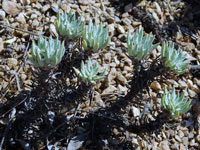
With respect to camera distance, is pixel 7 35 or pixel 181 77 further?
pixel 181 77

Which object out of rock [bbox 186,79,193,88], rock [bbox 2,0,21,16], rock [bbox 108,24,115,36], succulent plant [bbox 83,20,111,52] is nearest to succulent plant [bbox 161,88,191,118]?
succulent plant [bbox 83,20,111,52]

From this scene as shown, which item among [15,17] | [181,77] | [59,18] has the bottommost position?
[181,77]

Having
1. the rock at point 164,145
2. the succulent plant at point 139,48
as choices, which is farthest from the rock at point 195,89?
the succulent plant at point 139,48

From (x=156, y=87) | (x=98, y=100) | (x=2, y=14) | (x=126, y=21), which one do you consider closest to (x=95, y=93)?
(x=98, y=100)

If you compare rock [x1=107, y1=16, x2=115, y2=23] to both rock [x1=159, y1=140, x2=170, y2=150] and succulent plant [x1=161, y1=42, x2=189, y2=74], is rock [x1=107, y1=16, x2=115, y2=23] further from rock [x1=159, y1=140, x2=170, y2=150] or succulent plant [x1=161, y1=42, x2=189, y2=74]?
rock [x1=159, y1=140, x2=170, y2=150]

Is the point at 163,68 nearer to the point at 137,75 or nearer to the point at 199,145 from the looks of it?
Result: the point at 137,75

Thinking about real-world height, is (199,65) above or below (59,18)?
below

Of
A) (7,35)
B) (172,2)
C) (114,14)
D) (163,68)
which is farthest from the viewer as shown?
(172,2)

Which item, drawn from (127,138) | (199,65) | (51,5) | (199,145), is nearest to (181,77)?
(199,65)

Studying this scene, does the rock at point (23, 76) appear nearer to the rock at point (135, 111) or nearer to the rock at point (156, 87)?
the rock at point (135, 111)
